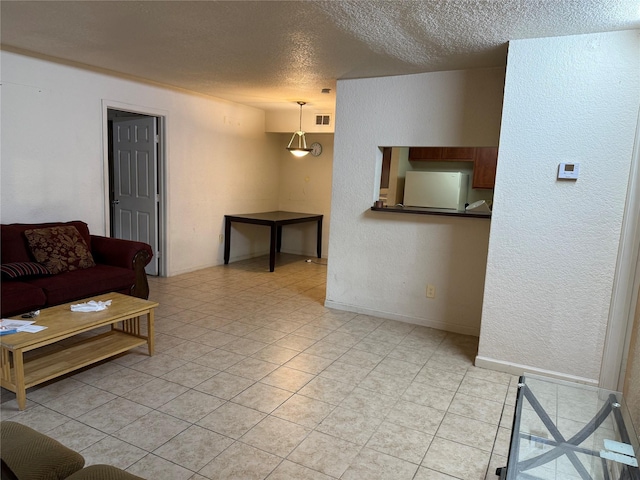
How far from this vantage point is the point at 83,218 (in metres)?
4.15

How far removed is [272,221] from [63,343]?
2959mm

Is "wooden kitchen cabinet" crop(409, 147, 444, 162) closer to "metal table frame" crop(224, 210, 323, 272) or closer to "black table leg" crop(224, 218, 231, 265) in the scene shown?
"metal table frame" crop(224, 210, 323, 272)

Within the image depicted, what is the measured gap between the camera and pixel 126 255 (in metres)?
3.74

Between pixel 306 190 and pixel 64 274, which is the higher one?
pixel 306 190

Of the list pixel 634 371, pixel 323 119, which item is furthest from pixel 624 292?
pixel 323 119

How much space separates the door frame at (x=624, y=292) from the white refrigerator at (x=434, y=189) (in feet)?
7.32

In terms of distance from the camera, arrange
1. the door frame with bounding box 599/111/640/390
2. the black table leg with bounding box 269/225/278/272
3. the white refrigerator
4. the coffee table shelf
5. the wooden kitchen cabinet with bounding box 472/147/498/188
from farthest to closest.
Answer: the black table leg with bounding box 269/225/278/272 → the wooden kitchen cabinet with bounding box 472/147/498/188 → the white refrigerator → the door frame with bounding box 599/111/640/390 → the coffee table shelf

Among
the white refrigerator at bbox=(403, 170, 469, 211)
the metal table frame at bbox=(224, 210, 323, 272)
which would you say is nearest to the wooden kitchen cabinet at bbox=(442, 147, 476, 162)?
the white refrigerator at bbox=(403, 170, 469, 211)

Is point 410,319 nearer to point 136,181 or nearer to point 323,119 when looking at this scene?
point 323,119

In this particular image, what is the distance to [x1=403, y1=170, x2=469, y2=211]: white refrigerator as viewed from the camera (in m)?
4.77

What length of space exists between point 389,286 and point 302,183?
3266 mm

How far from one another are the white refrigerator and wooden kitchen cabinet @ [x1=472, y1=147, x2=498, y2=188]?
0.67 m

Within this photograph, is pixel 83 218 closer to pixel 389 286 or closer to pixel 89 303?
pixel 89 303

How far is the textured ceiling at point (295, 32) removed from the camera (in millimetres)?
2309
